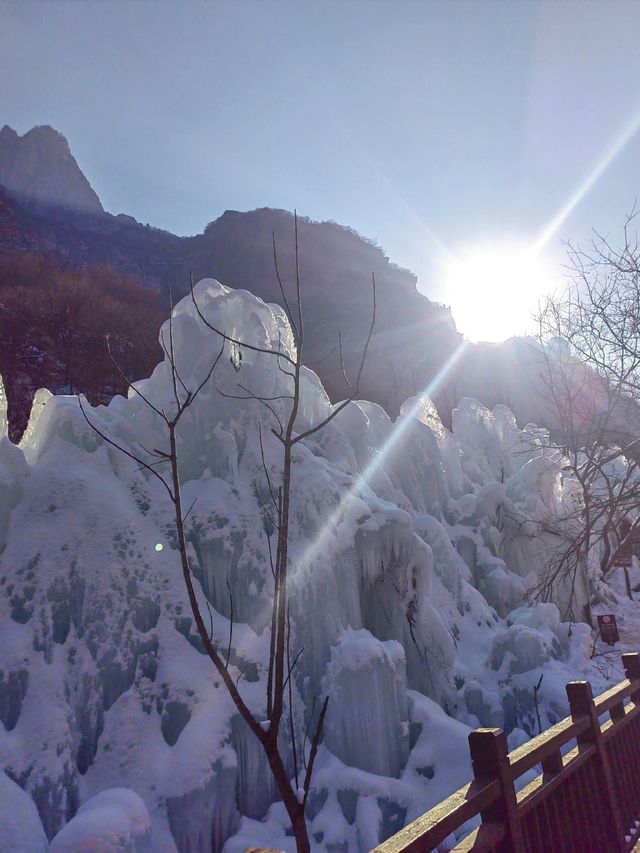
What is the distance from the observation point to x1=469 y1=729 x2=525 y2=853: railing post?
236cm

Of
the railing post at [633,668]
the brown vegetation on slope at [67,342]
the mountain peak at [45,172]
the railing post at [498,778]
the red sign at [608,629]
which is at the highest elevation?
the mountain peak at [45,172]

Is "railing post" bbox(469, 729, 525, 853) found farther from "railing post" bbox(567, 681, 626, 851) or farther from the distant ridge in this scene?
the distant ridge

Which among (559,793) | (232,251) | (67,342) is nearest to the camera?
(559,793)

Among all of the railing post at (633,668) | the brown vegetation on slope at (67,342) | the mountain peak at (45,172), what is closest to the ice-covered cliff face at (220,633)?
the railing post at (633,668)

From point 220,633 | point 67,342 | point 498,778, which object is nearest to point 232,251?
point 67,342

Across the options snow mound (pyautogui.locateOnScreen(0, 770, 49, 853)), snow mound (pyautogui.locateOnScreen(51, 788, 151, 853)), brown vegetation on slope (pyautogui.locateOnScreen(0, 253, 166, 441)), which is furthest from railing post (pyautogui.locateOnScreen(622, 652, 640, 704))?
brown vegetation on slope (pyautogui.locateOnScreen(0, 253, 166, 441))

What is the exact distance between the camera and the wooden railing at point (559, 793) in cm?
212

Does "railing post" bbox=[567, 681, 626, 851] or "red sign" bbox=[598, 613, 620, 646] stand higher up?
"railing post" bbox=[567, 681, 626, 851]

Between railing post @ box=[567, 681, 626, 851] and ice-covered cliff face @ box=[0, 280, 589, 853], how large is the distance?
8.73 feet

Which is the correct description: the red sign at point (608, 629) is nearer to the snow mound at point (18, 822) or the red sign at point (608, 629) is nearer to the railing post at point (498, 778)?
the snow mound at point (18, 822)

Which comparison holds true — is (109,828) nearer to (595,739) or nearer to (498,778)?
(498,778)

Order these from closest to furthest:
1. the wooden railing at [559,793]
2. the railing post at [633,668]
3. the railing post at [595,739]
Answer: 1. the wooden railing at [559,793]
2. the railing post at [595,739]
3. the railing post at [633,668]

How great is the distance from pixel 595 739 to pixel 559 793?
2.60ft

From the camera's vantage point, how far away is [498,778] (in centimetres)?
238
